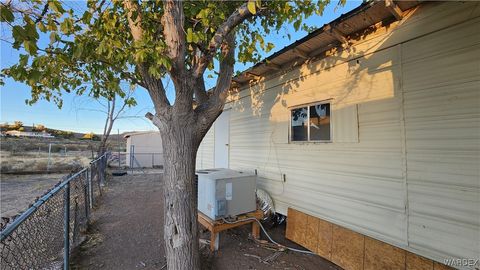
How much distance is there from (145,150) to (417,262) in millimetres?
19315

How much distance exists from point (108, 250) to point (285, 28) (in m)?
4.72

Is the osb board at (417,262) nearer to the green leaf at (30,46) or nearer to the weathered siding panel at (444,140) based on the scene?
the weathered siding panel at (444,140)

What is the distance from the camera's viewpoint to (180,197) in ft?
9.04

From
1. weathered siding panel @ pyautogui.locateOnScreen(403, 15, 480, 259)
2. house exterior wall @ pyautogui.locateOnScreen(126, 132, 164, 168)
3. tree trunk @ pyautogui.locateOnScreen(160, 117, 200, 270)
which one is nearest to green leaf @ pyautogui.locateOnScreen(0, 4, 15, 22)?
tree trunk @ pyautogui.locateOnScreen(160, 117, 200, 270)

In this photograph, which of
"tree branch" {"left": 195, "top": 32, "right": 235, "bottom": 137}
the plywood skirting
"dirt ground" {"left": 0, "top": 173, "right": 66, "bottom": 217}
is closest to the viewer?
the plywood skirting

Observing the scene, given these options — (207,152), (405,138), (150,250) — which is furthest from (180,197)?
(207,152)

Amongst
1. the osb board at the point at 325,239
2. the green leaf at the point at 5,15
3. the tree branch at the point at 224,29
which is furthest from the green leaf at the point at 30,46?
the osb board at the point at 325,239

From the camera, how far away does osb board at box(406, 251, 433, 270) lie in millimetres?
2688

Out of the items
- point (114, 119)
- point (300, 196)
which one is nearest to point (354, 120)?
point (300, 196)

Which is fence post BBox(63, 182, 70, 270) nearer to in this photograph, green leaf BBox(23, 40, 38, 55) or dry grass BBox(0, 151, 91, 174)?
green leaf BBox(23, 40, 38, 55)

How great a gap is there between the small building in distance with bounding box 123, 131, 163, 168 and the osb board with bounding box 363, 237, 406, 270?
57.2 ft

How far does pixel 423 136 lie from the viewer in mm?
2742

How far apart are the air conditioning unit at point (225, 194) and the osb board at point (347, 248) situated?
1.48 metres

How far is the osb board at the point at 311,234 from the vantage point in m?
3.82
